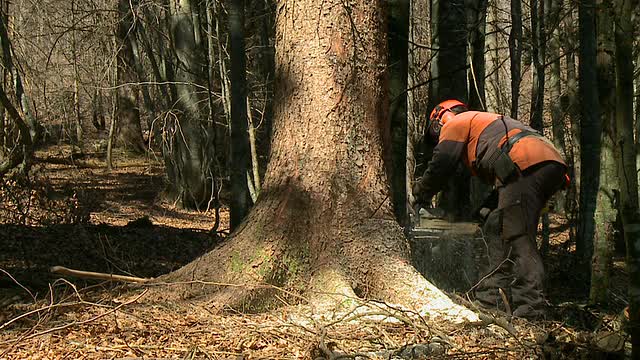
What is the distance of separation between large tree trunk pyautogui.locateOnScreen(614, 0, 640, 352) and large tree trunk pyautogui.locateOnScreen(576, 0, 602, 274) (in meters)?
6.13

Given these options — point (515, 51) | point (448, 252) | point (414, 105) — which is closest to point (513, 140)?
point (448, 252)

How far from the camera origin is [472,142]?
6.83 meters

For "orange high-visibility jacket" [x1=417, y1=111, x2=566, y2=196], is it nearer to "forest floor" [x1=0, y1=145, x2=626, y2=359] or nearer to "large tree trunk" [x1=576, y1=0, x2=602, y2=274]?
"forest floor" [x1=0, y1=145, x2=626, y2=359]

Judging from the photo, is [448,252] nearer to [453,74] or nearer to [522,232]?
[522,232]

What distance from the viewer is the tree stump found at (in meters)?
8.00

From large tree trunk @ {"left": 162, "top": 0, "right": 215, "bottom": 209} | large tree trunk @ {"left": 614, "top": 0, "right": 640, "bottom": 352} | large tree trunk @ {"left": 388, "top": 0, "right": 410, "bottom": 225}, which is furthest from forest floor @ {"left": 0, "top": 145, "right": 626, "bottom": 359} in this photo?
large tree trunk @ {"left": 162, "top": 0, "right": 215, "bottom": 209}

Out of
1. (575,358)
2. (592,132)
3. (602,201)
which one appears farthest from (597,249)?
(592,132)

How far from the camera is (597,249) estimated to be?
267 inches

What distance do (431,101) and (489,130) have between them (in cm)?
458

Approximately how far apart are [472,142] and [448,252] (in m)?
1.75

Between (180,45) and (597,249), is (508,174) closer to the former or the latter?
(597,249)

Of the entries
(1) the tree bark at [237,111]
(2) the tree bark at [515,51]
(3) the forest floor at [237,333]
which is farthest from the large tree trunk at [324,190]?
(2) the tree bark at [515,51]

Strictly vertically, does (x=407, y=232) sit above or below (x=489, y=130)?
below

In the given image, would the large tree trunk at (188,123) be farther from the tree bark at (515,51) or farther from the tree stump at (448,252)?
the tree stump at (448,252)
